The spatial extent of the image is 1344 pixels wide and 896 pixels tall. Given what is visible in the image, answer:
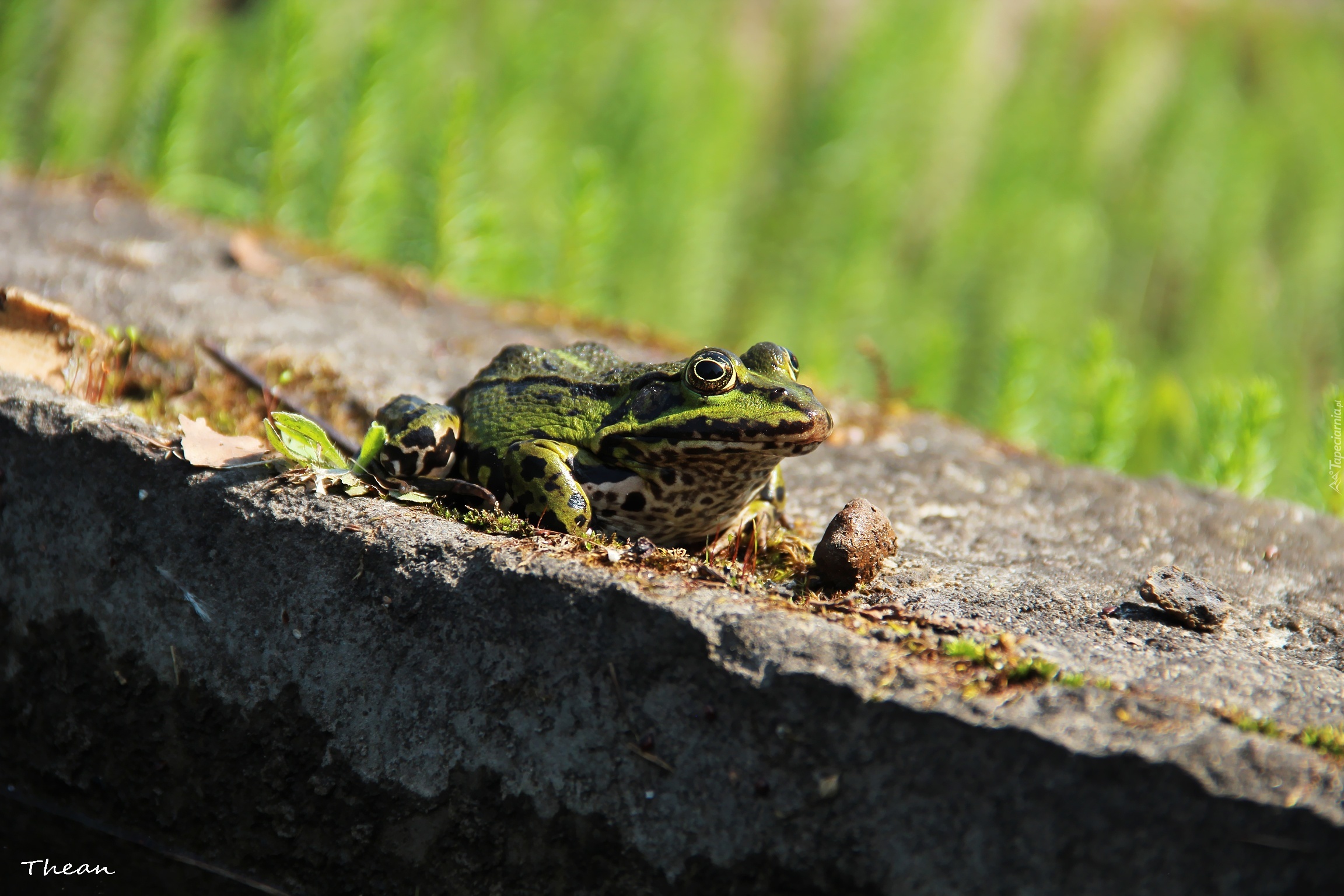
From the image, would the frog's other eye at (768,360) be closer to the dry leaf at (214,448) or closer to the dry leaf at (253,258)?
the dry leaf at (214,448)

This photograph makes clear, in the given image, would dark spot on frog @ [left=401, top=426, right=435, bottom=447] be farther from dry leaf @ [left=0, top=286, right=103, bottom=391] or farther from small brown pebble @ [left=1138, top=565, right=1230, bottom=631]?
small brown pebble @ [left=1138, top=565, right=1230, bottom=631]

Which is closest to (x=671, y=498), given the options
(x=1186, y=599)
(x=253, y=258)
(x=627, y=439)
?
(x=627, y=439)

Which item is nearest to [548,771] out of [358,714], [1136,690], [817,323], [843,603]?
[358,714]

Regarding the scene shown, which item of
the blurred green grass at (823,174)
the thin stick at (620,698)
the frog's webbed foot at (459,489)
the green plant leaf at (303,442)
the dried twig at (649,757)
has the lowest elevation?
the dried twig at (649,757)

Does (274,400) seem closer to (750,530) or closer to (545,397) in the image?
(545,397)

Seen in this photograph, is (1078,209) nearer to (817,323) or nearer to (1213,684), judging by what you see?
(817,323)

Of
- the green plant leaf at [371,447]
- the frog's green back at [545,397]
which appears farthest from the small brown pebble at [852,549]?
the green plant leaf at [371,447]

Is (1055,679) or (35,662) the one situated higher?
(1055,679)
